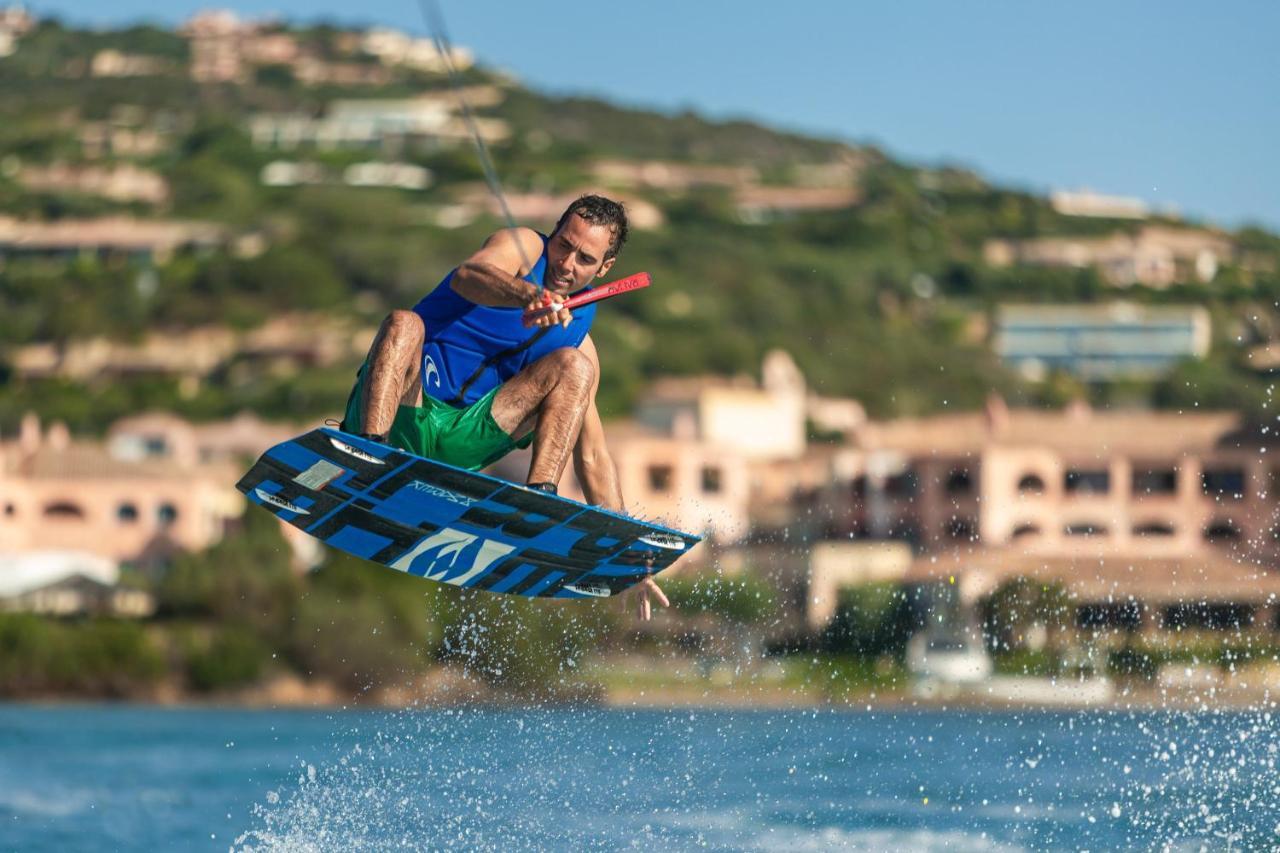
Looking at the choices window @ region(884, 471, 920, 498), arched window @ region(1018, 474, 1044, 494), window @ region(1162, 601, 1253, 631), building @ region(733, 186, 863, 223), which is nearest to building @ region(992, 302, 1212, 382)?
building @ region(733, 186, 863, 223)

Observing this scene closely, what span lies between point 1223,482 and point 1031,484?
461 centimetres

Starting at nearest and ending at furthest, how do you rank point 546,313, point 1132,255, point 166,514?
point 546,313, point 166,514, point 1132,255

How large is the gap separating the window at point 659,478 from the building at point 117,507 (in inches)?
460

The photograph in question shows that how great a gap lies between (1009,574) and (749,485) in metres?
26.6

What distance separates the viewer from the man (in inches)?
425

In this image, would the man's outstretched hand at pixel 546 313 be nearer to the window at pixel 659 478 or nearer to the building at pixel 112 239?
the window at pixel 659 478

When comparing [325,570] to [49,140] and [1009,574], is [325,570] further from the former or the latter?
[49,140]

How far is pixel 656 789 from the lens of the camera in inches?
825

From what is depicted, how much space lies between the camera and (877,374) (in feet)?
328

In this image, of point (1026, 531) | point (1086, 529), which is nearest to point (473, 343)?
point (1026, 531)

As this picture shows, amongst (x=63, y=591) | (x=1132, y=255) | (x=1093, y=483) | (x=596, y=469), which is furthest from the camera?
(x=1132, y=255)

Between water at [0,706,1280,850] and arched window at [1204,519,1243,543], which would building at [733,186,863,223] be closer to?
arched window at [1204,519,1243,543]

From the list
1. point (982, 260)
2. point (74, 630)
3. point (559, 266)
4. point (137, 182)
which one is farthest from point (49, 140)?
point (559, 266)

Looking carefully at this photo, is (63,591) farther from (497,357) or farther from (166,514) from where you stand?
(497,357)
